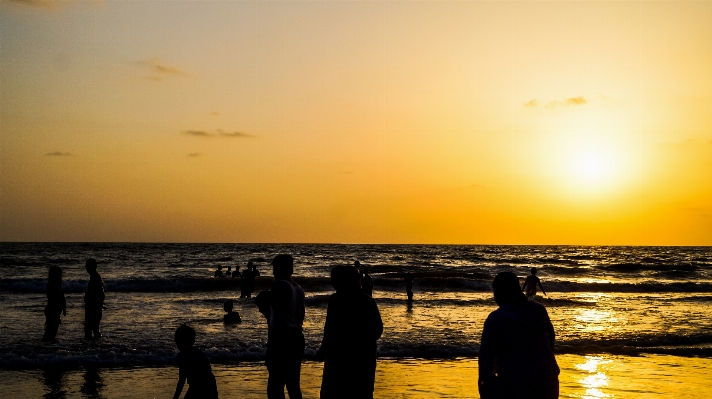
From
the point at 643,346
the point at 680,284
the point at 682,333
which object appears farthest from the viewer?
the point at 680,284

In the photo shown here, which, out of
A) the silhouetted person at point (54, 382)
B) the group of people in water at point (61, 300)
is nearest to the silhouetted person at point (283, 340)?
the silhouetted person at point (54, 382)

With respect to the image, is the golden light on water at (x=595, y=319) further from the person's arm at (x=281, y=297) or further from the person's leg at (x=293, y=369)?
the person's arm at (x=281, y=297)

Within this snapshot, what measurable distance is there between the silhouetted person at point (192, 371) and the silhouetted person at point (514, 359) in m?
3.10

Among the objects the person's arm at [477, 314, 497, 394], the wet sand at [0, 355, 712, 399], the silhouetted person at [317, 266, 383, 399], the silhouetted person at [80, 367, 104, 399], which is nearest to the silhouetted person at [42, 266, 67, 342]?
the wet sand at [0, 355, 712, 399]

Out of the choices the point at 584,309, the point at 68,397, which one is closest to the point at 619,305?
the point at 584,309

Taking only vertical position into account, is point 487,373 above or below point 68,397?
above

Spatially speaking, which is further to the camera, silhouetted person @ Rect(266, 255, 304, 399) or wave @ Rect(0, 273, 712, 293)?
wave @ Rect(0, 273, 712, 293)

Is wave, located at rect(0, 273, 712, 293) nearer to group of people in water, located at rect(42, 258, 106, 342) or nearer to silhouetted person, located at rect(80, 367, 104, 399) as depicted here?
group of people in water, located at rect(42, 258, 106, 342)

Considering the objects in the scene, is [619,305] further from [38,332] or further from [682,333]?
[38,332]

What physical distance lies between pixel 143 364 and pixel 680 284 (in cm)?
4484

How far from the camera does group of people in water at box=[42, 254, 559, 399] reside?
5355 millimetres

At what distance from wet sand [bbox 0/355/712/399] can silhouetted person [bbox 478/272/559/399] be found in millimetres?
6186

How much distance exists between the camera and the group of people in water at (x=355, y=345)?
536cm

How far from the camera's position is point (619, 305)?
33188 mm
